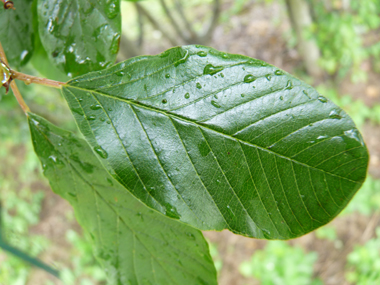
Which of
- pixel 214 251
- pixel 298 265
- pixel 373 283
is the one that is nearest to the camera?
pixel 373 283

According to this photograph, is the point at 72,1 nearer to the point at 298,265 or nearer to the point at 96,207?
the point at 96,207

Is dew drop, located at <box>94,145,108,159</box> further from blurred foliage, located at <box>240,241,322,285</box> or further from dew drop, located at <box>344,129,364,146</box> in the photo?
blurred foliage, located at <box>240,241,322,285</box>

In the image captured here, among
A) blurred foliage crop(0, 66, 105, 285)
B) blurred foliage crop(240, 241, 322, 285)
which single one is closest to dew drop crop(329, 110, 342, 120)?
blurred foliage crop(0, 66, 105, 285)

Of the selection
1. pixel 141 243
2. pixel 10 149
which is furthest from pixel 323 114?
pixel 10 149

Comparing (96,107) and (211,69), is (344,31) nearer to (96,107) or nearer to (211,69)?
(211,69)

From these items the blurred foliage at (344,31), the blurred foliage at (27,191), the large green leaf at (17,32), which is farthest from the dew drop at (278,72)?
the blurred foliage at (344,31)

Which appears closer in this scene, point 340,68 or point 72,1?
point 72,1
